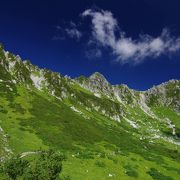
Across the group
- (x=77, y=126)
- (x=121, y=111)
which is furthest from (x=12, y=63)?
(x=121, y=111)

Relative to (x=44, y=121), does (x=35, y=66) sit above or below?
above

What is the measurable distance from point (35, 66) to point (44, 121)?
3699 inches

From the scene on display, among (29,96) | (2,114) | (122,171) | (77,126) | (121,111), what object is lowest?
(122,171)

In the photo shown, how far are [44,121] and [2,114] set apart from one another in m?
11.2

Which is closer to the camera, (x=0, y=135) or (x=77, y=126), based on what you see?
(x=0, y=135)

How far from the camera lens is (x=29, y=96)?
4417 inches

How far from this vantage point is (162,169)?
70.5 metres

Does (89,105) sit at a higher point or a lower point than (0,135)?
higher

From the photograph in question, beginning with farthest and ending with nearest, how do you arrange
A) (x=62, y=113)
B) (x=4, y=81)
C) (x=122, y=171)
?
1. (x=4, y=81)
2. (x=62, y=113)
3. (x=122, y=171)

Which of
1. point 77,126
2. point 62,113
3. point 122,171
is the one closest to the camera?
point 122,171

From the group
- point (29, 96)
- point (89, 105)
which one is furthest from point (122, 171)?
point (89, 105)

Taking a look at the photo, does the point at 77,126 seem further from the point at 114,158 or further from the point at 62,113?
the point at 114,158

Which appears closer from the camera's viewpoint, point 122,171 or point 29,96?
point 122,171

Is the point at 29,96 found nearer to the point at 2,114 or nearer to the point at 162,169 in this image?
the point at 2,114
